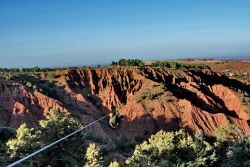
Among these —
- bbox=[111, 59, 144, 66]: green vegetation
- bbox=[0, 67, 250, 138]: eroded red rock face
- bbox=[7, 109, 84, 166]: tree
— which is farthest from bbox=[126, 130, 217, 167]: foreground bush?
bbox=[111, 59, 144, 66]: green vegetation

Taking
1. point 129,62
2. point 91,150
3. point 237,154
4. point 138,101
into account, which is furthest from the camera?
point 129,62

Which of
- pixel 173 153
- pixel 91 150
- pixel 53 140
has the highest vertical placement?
pixel 53 140

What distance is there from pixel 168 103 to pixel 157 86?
288 inches

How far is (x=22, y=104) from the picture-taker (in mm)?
55125

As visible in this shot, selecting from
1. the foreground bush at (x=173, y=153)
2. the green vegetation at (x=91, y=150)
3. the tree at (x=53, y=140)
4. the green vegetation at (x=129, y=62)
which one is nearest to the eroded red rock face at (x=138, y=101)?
the green vegetation at (x=129, y=62)

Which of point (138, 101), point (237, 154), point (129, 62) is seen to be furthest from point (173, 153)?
point (129, 62)

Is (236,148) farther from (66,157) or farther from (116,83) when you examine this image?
(116,83)

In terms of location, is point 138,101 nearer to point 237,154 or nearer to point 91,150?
point 237,154

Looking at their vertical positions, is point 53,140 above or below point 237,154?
above

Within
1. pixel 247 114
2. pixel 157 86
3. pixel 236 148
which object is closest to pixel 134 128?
pixel 157 86

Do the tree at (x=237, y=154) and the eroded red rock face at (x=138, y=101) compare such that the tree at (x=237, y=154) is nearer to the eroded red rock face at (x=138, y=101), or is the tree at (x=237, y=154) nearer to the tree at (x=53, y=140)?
the tree at (x=53, y=140)

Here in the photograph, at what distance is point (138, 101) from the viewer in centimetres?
6056

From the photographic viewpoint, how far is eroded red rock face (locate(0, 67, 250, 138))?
54.8 metres

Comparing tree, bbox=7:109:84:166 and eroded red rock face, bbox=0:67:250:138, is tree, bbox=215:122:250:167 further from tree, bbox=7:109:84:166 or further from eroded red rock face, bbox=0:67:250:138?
eroded red rock face, bbox=0:67:250:138
